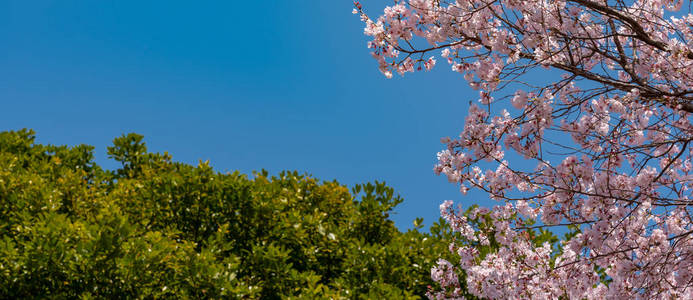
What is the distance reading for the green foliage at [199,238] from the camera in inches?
289

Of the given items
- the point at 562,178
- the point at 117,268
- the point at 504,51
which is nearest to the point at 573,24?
the point at 504,51

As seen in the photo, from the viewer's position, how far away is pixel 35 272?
7262 millimetres

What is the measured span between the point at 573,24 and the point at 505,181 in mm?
1915

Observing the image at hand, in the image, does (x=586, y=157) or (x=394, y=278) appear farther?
(x=394, y=278)

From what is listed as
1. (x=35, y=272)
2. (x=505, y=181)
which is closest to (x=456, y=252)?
(x=505, y=181)

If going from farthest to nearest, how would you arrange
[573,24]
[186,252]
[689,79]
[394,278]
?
1. [394,278]
2. [186,252]
3. [689,79]
4. [573,24]

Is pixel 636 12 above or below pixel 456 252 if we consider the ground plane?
above

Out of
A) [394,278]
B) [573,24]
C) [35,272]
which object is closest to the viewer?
[573,24]

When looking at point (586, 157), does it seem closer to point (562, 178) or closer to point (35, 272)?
point (562, 178)

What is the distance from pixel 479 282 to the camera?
768 cm

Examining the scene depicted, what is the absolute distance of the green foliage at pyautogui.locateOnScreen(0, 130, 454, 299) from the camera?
734cm

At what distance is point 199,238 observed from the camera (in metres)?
9.36

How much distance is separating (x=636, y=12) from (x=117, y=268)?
6898 millimetres

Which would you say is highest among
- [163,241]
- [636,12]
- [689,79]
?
[636,12]
